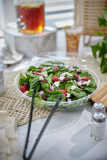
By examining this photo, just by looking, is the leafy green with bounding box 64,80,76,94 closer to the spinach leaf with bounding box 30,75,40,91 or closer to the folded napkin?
the spinach leaf with bounding box 30,75,40,91

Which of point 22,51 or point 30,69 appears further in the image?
point 22,51

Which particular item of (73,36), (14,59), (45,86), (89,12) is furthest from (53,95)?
(89,12)

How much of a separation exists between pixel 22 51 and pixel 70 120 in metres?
1.06

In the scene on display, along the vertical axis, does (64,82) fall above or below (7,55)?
above

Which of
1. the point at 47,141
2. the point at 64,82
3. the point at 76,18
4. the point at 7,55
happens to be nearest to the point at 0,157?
the point at 47,141

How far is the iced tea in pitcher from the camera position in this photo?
55.7 inches

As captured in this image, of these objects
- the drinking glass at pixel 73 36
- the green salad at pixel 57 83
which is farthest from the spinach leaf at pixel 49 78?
the drinking glass at pixel 73 36

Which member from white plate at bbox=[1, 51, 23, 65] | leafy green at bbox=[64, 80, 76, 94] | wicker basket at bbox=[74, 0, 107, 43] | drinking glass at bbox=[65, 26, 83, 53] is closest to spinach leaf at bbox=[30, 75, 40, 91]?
leafy green at bbox=[64, 80, 76, 94]

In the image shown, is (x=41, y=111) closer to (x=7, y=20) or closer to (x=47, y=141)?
(x=47, y=141)

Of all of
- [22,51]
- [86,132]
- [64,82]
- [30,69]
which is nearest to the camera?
[86,132]

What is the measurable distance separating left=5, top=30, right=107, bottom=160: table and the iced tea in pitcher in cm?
93

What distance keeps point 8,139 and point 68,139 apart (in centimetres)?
19

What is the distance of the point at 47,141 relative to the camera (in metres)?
0.62

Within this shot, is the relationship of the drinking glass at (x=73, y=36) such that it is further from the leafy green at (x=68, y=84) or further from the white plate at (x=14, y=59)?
the leafy green at (x=68, y=84)
